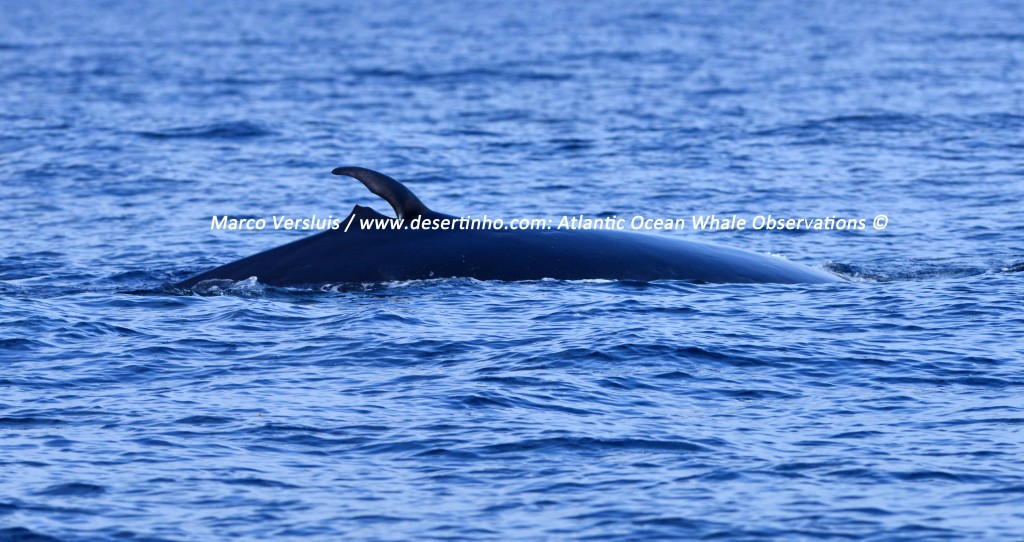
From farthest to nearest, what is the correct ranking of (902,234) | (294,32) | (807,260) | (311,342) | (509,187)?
(294,32)
(509,187)
(902,234)
(807,260)
(311,342)

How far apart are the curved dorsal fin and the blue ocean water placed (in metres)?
0.84

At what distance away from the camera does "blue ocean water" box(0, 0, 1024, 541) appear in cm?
1012

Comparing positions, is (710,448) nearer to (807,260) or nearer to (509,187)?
(807,260)

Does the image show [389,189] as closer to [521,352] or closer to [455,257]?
[455,257]

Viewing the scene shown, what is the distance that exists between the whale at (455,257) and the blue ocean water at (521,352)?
183 mm

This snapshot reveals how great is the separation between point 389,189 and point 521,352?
2132 mm

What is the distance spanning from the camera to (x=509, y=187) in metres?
25.9

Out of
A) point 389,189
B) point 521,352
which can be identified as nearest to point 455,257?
point 389,189

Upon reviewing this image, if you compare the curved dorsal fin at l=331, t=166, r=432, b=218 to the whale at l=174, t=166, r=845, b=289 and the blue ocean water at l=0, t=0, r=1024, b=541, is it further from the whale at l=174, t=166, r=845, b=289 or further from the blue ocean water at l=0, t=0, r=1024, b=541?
the blue ocean water at l=0, t=0, r=1024, b=541

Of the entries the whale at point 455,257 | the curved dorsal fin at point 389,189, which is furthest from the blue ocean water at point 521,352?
the curved dorsal fin at point 389,189

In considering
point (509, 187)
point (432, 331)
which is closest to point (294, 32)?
point (509, 187)

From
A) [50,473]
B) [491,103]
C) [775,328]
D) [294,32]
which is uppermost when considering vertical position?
[294,32]

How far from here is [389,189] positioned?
49.1 feet

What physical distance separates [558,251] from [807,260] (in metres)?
4.32
